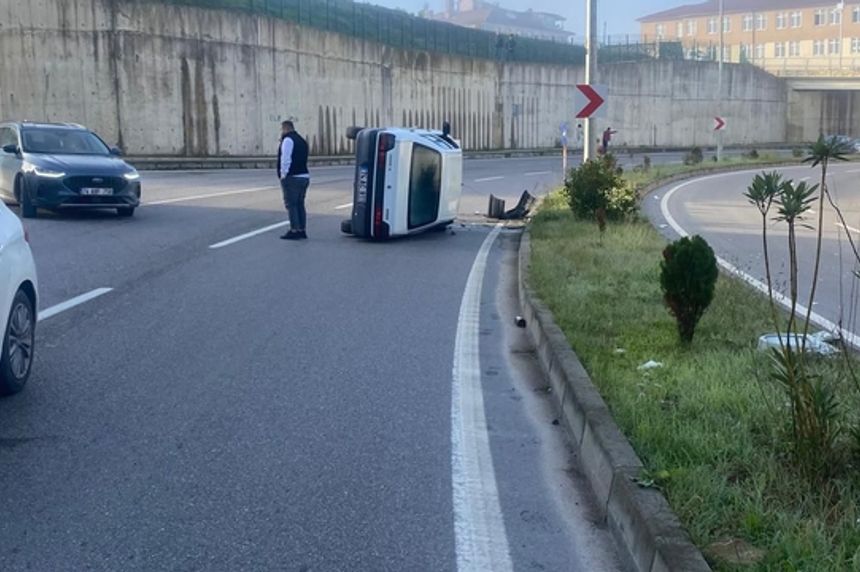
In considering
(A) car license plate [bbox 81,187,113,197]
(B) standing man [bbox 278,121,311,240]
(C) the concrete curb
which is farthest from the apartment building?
(C) the concrete curb

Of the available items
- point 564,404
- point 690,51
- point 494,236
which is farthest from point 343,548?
point 690,51

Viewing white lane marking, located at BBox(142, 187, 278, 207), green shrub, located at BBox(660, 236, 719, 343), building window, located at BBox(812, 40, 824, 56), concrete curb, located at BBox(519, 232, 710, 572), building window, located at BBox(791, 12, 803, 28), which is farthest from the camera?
building window, located at BBox(791, 12, 803, 28)

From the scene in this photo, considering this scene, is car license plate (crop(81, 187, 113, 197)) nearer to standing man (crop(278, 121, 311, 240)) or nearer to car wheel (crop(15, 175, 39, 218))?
car wheel (crop(15, 175, 39, 218))

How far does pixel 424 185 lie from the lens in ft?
54.9

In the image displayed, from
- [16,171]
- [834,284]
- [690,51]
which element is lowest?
[834,284]

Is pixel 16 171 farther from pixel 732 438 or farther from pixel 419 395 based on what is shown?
pixel 732 438

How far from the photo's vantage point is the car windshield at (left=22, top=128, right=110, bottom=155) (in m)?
18.5

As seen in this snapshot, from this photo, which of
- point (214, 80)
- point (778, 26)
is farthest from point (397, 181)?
point (778, 26)

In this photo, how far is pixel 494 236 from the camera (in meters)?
18.6

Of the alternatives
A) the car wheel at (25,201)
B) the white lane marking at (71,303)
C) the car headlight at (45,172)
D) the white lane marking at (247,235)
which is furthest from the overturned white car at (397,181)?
the white lane marking at (71,303)

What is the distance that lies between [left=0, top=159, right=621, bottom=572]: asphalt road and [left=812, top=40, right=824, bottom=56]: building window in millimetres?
112090

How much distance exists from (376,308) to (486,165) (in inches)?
1393

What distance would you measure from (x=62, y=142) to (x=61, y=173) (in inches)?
71.6

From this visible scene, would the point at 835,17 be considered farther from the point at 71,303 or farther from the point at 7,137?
the point at 71,303
